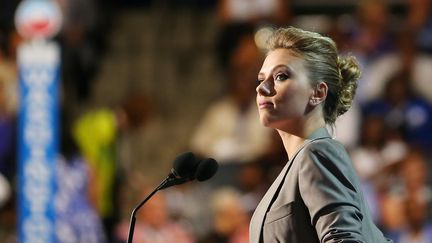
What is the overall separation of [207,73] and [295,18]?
0.83 metres

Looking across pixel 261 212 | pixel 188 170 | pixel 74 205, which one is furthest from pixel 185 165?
pixel 74 205

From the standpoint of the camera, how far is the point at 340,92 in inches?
118

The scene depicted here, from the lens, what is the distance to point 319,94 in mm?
2945

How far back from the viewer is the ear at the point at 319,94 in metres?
2.94

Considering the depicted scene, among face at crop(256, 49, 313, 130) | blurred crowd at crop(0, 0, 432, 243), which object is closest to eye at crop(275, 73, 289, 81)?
face at crop(256, 49, 313, 130)

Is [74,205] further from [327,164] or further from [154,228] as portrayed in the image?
[327,164]

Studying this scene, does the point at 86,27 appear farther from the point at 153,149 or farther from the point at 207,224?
the point at 207,224

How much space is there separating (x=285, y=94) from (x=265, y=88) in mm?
59

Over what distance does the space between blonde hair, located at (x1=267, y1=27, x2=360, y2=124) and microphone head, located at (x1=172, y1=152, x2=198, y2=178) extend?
38 cm

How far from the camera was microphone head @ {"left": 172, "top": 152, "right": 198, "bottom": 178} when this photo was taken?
10.1ft

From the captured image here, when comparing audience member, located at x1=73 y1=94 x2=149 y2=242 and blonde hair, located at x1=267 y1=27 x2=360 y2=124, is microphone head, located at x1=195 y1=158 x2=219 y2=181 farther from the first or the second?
audience member, located at x1=73 y1=94 x2=149 y2=242

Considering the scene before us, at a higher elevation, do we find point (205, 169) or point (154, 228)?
point (205, 169)

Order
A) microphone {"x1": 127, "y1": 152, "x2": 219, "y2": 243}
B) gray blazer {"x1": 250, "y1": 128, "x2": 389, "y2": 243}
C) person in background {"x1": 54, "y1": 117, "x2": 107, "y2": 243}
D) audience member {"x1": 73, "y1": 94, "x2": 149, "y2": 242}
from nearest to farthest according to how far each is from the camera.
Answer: gray blazer {"x1": 250, "y1": 128, "x2": 389, "y2": 243}
microphone {"x1": 127, "y1": 152, "x2": 219, "y2": 243}
person in background {"x1": 54, "y1": 117, "x2": 107, "y2": 243}
audience member {"x1": 73, "y1": 94, "x2": 149, "y2": 242}

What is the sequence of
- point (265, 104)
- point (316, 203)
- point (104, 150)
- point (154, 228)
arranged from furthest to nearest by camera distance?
point (104, 150), point (154, 228), point (265, 104), point (316, 203)
